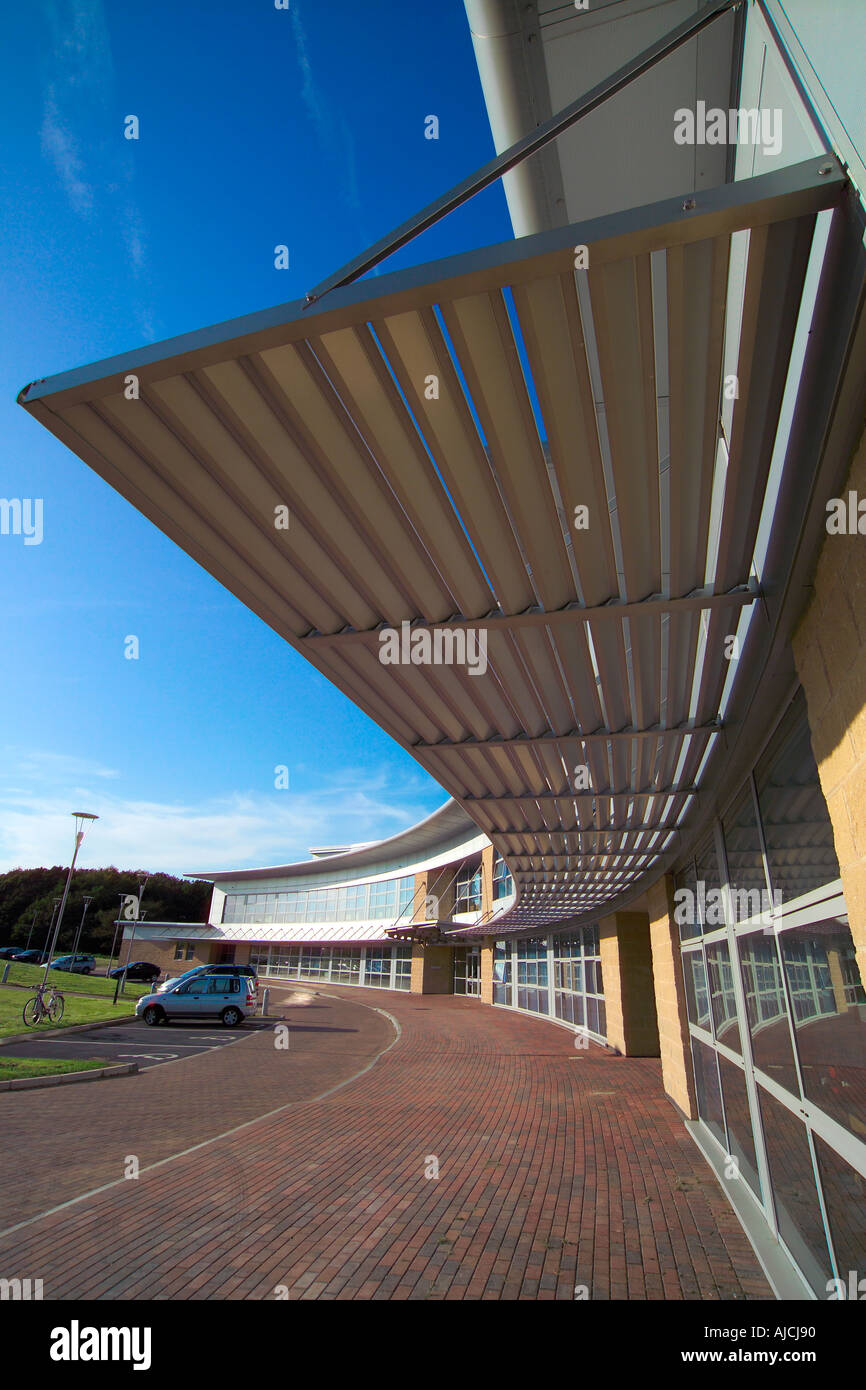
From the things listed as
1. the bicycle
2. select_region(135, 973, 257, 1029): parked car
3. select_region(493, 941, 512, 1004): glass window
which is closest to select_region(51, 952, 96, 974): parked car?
select_region(135, 973, 257, 1029): parked car

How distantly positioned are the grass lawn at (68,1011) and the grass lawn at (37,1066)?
630mm

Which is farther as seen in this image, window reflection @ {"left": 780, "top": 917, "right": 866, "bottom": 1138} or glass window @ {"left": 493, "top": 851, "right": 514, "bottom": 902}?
glass window @ {"left": 493, "top": 851, "right": 514, "bottom": 902}

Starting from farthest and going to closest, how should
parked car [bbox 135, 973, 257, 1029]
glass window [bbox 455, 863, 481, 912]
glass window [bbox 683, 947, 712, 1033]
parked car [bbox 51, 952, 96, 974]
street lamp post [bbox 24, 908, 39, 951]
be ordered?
street lamp post [bbox 24, 908, 39, 951]
parked car [bbox 51, 952, 96, 974]
glass window [bbox 455, 863, 481, 912]
parked car [bbox 135, 973, 257, 1029]
glass window [bbox 683, 947, 712, 1033]

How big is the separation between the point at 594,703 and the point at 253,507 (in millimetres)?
2792

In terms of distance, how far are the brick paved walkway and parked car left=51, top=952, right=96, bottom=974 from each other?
123 ft

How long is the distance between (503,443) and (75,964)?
170 ft

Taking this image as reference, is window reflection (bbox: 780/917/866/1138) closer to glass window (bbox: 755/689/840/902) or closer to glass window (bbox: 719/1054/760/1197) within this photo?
glass window (bbox: 755/689/840/902)

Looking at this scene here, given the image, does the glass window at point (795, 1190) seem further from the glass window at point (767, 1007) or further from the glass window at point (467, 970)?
the glass window at point (467, 970)

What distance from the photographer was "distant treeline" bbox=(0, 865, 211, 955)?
75.1 m

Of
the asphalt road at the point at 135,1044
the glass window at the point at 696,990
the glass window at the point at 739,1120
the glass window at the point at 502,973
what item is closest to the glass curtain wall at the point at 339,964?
the glass window at the point at 502,973

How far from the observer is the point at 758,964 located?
17.7ft

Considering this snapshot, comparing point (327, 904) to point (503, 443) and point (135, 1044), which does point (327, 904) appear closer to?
point (135, 1044)
